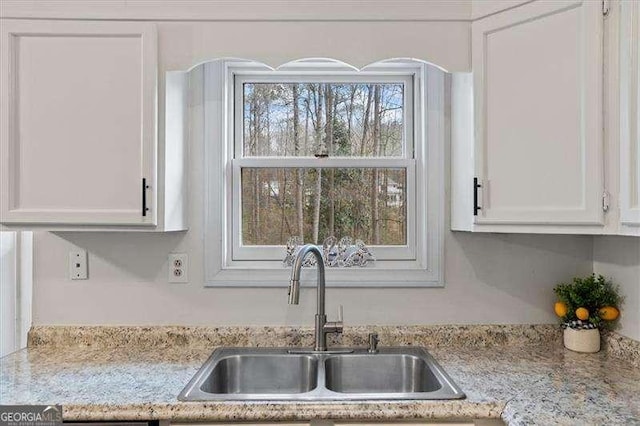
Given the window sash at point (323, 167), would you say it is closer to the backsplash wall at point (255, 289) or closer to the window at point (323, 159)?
the window at point (323, 159)

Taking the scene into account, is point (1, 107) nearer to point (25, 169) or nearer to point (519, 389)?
point (25, 169)

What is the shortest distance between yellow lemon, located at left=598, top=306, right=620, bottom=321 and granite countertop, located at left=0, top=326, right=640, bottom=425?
0.13 metres

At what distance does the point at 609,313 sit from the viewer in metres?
1.71

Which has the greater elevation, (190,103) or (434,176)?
(190,103)

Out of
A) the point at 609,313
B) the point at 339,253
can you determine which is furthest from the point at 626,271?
the point at 339,253

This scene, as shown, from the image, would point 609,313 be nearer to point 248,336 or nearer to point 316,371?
point 316,371

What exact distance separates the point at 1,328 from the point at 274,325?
1022 millimetres

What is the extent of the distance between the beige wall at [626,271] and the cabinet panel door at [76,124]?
5.62 ft

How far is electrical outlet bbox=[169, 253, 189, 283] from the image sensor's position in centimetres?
188

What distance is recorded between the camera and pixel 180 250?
74.3 inches

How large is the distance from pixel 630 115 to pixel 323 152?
1096 millimetres

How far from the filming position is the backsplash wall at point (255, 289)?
1878mm

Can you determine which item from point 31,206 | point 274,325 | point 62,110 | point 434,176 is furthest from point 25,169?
point 434,176

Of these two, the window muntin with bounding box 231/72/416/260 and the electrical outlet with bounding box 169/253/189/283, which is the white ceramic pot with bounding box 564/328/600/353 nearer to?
the window muntin with bounding box 231/72/416/260
